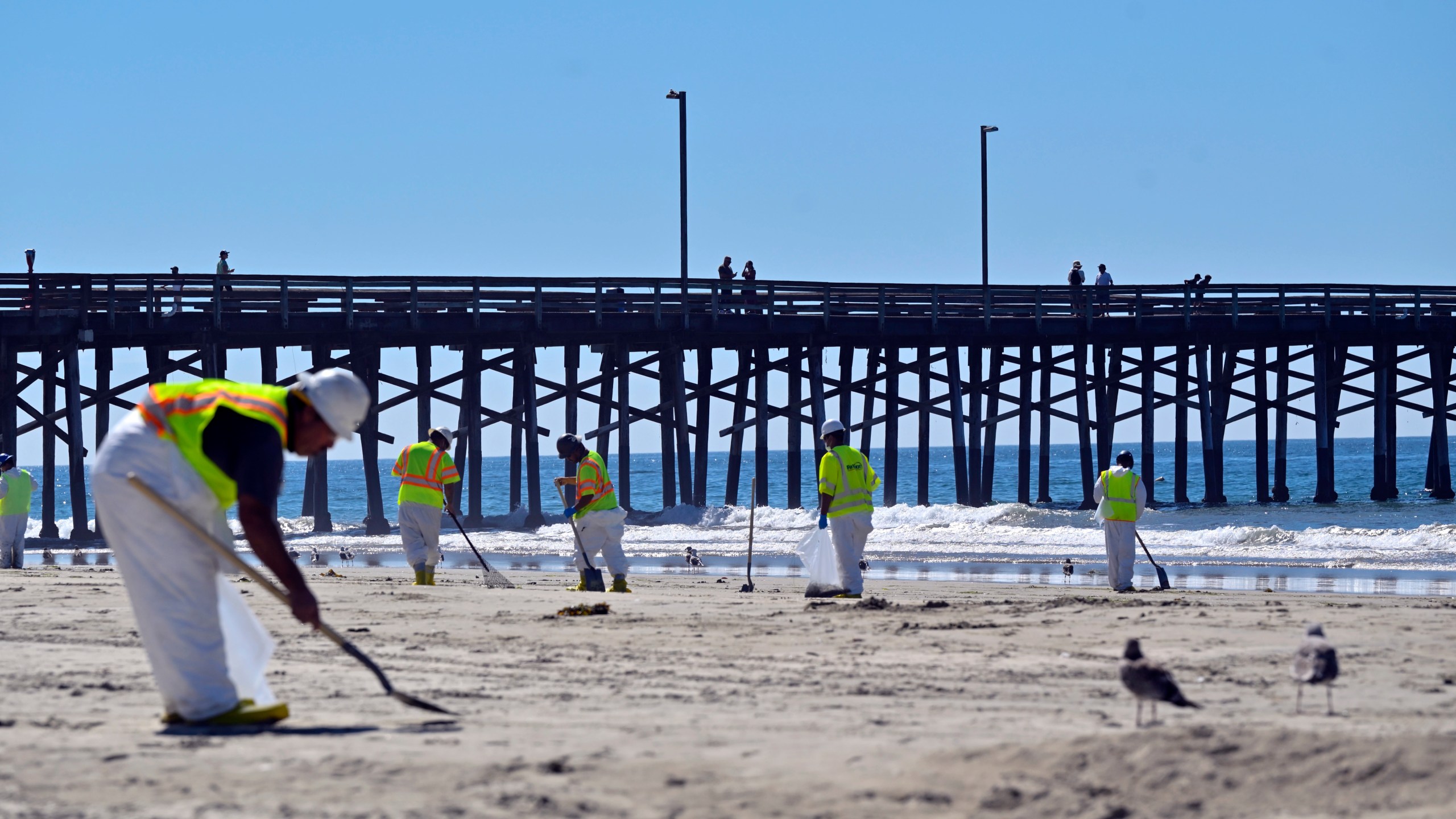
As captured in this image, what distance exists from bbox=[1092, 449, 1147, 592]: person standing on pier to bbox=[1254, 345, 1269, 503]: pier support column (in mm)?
18595

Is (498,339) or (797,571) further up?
(498,339)

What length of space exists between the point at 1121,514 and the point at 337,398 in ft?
29.9

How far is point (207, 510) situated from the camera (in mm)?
5098

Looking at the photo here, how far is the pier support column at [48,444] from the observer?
22344mm

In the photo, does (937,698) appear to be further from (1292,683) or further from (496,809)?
(496,809)

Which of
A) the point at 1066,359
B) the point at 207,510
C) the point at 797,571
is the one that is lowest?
the point at 797,571

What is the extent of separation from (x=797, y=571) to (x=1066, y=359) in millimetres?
12996

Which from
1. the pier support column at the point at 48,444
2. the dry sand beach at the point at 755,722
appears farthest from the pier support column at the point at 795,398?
the dry sand beach at the point at 755,722

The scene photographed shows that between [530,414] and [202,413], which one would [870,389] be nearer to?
[530,414]

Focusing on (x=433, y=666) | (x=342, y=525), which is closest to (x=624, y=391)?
(x=342, y=525)

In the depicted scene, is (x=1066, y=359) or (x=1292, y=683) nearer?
(x=1292, y=683)

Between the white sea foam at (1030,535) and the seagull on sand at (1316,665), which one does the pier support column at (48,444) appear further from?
the seagull on sand at (1316,665)

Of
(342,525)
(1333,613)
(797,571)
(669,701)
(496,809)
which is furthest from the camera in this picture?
(342,525)

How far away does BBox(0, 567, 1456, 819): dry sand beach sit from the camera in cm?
416
